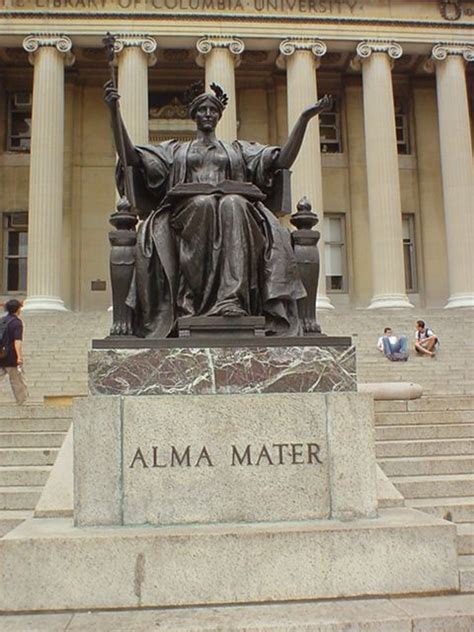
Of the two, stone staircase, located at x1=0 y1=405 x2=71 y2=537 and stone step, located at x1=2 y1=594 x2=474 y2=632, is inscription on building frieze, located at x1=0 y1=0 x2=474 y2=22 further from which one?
stone step, located at x1=2 y1=594 x2=474 y2=632

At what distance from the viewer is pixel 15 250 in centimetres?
2808

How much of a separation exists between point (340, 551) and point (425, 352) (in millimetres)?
14351

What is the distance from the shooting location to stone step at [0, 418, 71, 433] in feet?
27.5

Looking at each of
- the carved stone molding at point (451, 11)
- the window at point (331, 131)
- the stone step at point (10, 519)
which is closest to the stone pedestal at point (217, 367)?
the stone step at point (10, 519)

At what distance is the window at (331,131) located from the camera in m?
29.8

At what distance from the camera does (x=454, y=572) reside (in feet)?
13.7

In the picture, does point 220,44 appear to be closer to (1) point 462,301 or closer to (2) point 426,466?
(1) point 462,301

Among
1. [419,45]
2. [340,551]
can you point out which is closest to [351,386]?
[340,551]

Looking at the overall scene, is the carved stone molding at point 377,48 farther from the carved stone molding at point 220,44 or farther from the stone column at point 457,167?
the carved stone molding at point 220,44

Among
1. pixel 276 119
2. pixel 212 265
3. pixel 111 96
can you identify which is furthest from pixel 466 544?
pixel 276 119

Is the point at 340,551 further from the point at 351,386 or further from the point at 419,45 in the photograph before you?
the point at 419,45

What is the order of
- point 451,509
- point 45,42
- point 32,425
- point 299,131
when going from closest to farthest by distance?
point 299,131, point 451,509, point 32,425, point 45,42

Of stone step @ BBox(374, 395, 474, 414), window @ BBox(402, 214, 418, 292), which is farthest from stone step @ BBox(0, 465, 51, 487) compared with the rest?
window @ BBox(402, 214, 418, 292)

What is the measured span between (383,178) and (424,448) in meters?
18.8
